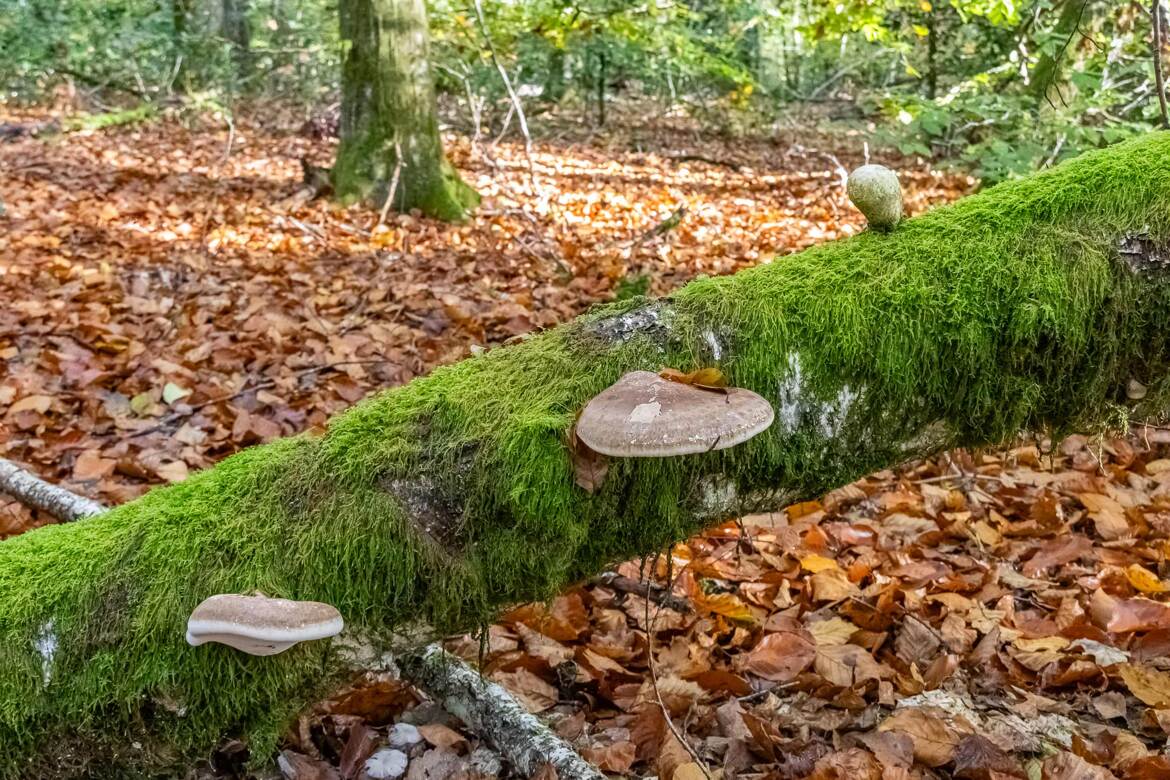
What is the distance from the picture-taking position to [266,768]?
2.47m

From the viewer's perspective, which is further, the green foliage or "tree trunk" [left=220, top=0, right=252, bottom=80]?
"tree trunk" [left=220, top=0, right=252, bottom=80]

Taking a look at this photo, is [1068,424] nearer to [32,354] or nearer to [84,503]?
[84,503]

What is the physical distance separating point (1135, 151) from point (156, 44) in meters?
18.1

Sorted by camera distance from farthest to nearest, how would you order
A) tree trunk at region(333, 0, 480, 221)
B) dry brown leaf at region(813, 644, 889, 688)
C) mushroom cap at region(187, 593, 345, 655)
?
1. tree trunk at region(333, 0, 480, 221)
2. dry brown leaf at region(813, 644, 889, 688)
3. mushroom cap at region(187, 593, 345, 655)

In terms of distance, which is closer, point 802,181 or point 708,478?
point 708,478

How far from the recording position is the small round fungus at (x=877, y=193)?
7.00 ft

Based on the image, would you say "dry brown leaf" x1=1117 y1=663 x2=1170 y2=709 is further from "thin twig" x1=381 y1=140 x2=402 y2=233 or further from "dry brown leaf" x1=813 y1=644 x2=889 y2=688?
"thin twig" x1=381 y1=140 x2=402 y2=233

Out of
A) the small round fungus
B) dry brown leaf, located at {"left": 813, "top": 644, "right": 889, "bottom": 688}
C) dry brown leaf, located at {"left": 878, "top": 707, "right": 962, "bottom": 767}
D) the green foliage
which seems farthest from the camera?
the green foliage

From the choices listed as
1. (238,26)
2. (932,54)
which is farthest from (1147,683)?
(238,26)

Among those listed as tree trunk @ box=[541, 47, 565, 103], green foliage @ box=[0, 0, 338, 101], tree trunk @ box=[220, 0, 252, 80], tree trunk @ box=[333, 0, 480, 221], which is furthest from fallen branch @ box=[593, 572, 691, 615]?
tree trunk @ box=[220, 0, 252, 80]

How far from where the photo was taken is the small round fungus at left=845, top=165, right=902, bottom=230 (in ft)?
7.00

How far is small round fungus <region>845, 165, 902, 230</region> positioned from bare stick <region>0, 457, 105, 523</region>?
2795 millimetres

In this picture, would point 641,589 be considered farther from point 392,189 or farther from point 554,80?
point 554,80

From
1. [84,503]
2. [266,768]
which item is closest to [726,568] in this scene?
[266,768]
